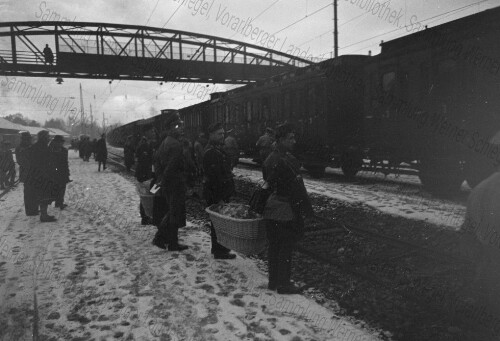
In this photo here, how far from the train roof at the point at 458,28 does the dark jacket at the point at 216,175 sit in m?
6.73

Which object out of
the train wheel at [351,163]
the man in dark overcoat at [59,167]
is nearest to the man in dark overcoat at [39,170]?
the man in dark overcoat at [59,167]

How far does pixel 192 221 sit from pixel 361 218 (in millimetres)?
3667

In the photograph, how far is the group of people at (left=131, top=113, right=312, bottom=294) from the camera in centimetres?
406

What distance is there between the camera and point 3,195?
1214 centimetres

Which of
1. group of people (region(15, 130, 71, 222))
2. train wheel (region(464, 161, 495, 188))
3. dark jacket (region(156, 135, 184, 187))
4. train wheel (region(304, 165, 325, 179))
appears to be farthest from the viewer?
train wheel (region(304, 165, 325, 179))

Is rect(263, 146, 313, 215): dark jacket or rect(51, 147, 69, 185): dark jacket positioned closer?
rect(263, 146, 313, 215): dark jacket

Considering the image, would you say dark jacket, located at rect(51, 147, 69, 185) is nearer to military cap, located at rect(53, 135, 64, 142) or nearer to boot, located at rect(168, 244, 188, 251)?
military cap, located at rect(53, 135, 64, 142)

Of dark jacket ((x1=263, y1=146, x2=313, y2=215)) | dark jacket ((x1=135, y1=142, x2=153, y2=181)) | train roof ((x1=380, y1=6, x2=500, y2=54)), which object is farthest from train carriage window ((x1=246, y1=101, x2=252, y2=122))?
dark jacket ((x1=263, y1=146, x2=313, y2=215))

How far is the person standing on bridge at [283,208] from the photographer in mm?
4039

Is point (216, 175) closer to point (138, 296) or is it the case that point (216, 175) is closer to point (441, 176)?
point (138, 296)

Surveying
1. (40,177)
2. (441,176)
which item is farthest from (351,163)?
(40,177)

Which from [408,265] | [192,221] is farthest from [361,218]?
[192,221]

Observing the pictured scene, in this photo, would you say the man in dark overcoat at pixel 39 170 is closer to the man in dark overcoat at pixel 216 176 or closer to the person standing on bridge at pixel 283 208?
the man in dark overcoat at pixel 216 176

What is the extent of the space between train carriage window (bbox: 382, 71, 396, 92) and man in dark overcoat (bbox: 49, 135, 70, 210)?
9.16 meters
